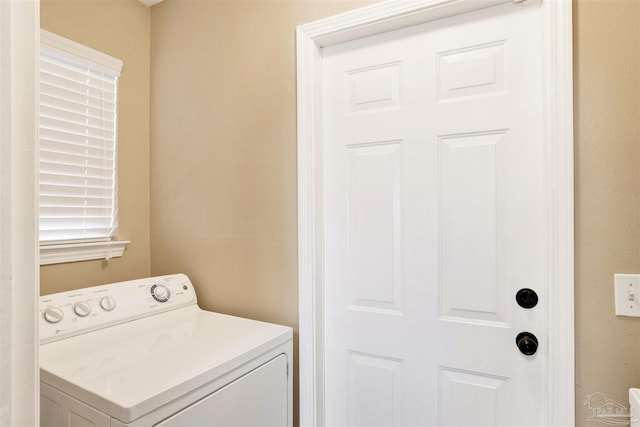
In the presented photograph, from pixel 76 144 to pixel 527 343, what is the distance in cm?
203

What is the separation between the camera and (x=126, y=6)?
1861mm

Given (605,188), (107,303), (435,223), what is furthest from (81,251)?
(605,188)

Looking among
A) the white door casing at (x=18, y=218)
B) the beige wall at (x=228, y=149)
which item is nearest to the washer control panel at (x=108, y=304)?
the beige wall at (x=228, y=149)

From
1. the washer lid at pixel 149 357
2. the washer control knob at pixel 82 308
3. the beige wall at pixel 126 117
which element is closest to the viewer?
the washer lid at pixel 149 357

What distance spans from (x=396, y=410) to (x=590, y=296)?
2.68 ft

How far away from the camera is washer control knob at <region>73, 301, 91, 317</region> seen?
1356 millimetres

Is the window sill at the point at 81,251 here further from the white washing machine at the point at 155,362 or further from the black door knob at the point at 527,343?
the black door knob at the point at 527,343

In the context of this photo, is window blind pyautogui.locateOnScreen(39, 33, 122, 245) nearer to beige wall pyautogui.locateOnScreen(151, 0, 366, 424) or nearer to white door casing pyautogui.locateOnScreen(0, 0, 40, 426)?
beige wall pyautogui.locateOnScreen(151, 0, 366, 424)

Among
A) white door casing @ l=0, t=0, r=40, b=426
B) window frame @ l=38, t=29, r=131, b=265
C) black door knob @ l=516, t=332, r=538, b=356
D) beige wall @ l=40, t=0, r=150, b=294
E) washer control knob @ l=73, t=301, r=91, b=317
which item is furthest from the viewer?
beige wall @ l=40, t=0, r=150, b=294

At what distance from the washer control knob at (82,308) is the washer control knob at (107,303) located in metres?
0.05

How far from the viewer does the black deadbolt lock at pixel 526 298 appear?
3.95 feet

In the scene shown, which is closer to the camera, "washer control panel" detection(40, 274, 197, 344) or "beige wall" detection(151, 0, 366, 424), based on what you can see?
"washer control panel" detection(40, 274, 197, 344)

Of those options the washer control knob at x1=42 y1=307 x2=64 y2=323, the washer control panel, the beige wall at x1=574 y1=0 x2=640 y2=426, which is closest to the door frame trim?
the beige wall at x1=574 y1=0 x2=640 y2=426

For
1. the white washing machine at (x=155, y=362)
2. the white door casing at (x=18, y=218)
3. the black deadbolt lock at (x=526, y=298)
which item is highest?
the white door casing at (x=18, y=218)
